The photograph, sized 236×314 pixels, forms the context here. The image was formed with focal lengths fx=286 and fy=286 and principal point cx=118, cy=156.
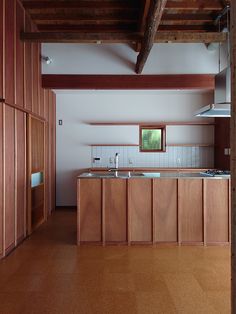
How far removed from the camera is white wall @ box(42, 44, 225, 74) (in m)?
5.62

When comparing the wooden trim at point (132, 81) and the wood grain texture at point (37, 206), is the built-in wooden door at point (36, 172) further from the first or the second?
the wooden trim at point (132, 81)

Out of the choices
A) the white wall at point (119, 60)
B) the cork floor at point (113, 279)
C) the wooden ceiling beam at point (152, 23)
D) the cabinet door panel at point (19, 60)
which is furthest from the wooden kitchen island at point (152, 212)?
the white wall at point (119, 60)

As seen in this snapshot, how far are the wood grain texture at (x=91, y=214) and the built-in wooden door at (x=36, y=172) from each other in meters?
1.09

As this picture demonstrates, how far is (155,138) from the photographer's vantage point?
23.4 ft

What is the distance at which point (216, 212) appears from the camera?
4176 mm

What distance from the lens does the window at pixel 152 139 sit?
7086mm

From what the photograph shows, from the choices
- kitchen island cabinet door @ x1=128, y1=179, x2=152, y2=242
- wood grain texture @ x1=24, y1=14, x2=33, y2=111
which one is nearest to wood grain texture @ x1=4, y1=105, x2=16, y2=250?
wood grain texture @ x1=24, y1=14, x2=33, y2=111

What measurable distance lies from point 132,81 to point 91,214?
2.81 metres

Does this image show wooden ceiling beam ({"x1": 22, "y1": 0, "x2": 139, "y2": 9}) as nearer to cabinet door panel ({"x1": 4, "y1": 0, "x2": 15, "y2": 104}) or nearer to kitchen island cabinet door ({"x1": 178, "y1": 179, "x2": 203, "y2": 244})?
cabinet door panel ({"x1": 4, "y1": 0, "x2": 15, "y2": 104})

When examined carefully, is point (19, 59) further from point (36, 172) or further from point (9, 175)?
point (36, 172)

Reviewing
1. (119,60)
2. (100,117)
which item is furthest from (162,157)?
(119,60)

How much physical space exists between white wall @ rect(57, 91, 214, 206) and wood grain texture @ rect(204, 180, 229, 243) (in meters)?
3.02

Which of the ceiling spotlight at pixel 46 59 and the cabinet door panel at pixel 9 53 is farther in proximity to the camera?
the ceiling spotlight at pixel 46 59

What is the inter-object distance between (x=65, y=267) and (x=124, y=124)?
4198mm
